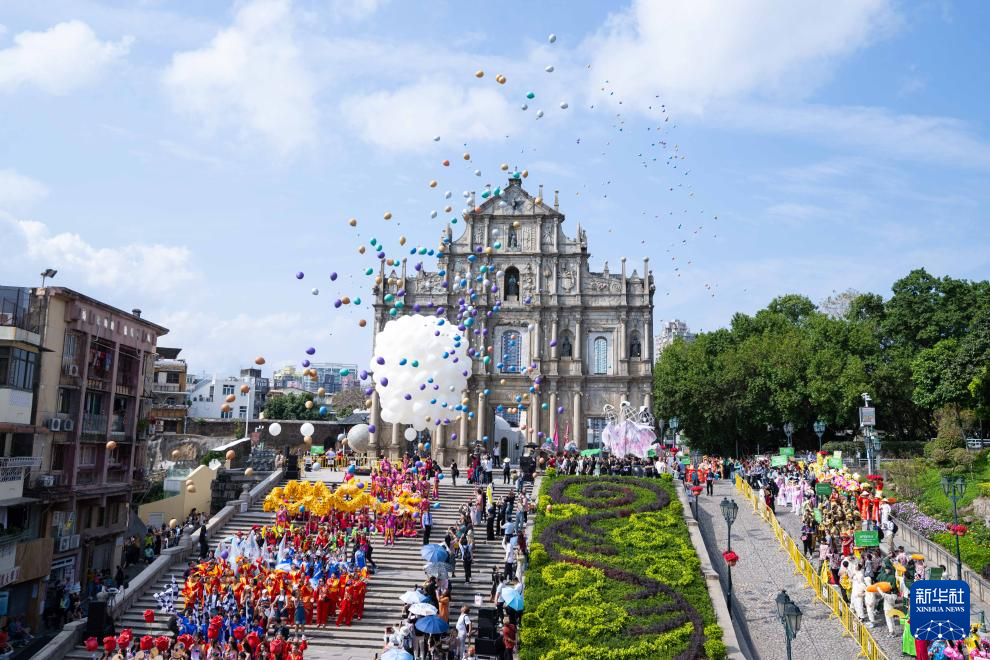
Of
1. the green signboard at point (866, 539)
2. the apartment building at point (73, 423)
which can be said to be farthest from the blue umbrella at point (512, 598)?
the apartment building at point (73, 423)

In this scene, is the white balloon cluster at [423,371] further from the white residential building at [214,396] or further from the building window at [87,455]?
the white residential building at [214,396]

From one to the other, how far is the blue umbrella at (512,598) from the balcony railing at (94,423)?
19.9 m

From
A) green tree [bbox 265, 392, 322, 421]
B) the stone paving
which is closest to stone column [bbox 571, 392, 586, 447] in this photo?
the stone paving

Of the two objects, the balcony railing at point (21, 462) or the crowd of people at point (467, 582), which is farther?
the balcony railing at point (21, 462)

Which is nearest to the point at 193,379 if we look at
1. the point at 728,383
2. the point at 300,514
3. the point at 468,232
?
the point at 468,232

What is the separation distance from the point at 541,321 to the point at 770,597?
29.6 metres

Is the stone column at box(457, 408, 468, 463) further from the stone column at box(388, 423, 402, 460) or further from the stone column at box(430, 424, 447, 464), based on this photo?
the stone column at box(388, 423, 402, 460)

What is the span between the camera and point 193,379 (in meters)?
89.8

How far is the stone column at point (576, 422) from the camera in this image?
4928cm

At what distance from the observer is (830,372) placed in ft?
166

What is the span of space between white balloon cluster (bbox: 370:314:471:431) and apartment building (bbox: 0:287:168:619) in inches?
424

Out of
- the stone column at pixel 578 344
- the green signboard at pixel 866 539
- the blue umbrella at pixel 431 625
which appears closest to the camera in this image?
the blue umbrella at pixel 431 625

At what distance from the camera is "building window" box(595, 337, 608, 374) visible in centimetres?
5044

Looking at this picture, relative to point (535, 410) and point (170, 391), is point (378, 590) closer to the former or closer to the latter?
point (535, 410)
